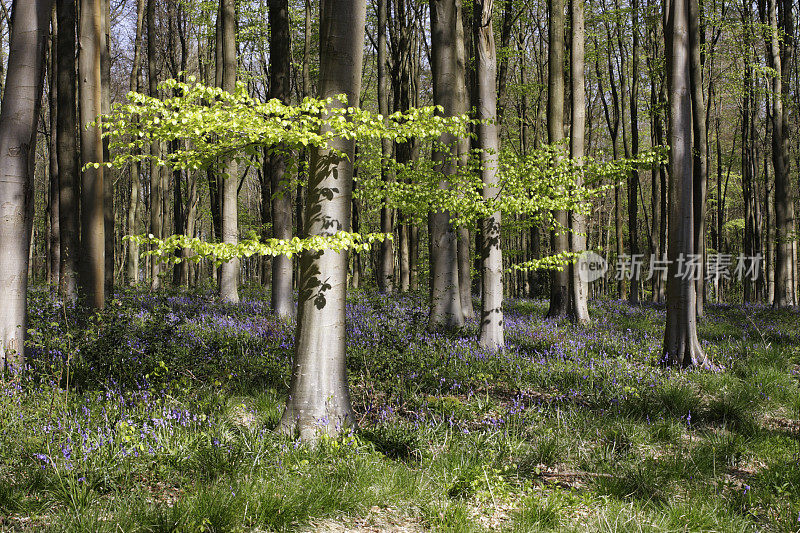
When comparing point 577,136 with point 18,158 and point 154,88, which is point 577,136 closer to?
point 18,158

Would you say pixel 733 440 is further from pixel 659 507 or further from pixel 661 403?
pixel 659 507

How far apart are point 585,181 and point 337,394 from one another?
7.63 meters

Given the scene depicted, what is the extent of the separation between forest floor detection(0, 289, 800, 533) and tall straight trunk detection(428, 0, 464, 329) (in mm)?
1854

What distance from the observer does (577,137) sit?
11.7 meters

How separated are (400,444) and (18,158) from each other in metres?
4.99

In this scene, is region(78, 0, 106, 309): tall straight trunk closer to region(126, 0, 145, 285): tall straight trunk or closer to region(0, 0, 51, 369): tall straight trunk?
region(0, 0, 51, 369): tall straight trunk

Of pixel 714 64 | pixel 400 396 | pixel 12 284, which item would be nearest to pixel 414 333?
pixel 400 396

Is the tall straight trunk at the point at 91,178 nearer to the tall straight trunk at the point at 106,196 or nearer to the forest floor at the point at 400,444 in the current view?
the forest floor at the point at 400,444

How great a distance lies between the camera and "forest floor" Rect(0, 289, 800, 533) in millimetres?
3367

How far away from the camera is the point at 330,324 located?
4586 mm

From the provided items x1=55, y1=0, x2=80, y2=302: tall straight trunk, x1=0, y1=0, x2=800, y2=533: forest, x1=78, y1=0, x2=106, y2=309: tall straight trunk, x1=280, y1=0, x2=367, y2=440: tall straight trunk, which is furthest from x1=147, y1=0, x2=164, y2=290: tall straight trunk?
x1=280, y1=0, x2=367, y2=440: tall straight trunk

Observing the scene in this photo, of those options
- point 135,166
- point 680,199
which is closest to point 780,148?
point 680,199

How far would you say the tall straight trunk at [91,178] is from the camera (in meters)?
8.48

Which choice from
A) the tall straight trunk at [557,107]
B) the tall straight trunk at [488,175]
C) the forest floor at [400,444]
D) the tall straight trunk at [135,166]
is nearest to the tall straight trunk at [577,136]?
the tall straight trunk at [557,107]
